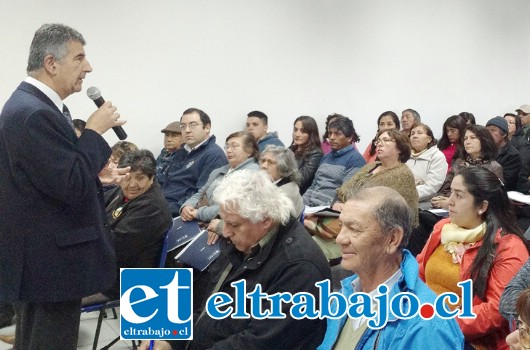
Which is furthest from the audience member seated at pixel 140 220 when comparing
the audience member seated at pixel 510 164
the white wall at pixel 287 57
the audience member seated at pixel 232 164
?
the audience member seated at pixel 510 164

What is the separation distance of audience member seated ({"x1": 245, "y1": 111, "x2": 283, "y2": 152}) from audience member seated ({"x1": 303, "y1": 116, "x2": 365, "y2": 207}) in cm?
65

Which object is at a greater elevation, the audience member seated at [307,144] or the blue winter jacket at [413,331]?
the blue winter jacket at [413,331]

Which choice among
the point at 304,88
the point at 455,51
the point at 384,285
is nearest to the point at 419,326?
the point at 384,285

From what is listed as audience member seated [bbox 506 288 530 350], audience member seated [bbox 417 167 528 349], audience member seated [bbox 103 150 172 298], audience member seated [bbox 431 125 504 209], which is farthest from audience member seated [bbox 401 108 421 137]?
audience member seated [bbox 506 288 530 350]

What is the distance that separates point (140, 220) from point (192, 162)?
1.43 m

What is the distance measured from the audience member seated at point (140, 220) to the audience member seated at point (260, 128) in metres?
2.03

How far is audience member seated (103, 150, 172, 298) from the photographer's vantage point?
2416 mm

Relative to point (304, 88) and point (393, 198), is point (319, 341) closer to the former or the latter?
point (393, 198)

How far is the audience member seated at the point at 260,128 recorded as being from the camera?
461cm

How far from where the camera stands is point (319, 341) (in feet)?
4.97

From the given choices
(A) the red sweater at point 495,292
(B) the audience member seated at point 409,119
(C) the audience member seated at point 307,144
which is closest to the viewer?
(A) the red sweater at point 495,292

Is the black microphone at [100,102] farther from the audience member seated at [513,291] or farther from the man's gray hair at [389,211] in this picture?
the audience member seated at [513,291]

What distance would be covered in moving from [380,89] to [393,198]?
4471mm

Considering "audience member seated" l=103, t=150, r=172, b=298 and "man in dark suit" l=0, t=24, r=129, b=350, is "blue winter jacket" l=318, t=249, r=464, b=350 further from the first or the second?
"audience member seated" l=103, t=150, r=172, b=298
